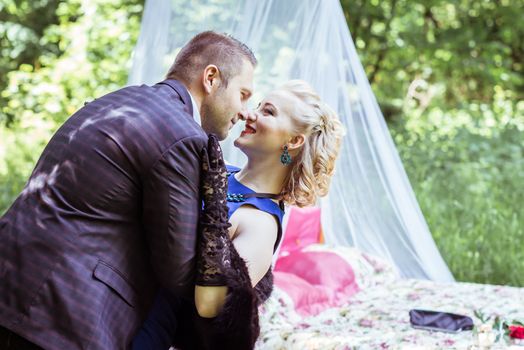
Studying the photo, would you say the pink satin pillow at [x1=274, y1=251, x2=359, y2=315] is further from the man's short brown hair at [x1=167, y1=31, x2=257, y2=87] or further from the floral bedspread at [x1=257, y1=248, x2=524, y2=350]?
the man's short brown hair at [x1=167, y1=31, x2=257, y2=87]

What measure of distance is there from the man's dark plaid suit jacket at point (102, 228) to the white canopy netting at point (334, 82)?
1791mm

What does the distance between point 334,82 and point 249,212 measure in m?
1.75

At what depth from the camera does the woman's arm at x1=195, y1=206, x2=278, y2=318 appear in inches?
57.7

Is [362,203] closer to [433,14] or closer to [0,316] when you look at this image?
[0,316]

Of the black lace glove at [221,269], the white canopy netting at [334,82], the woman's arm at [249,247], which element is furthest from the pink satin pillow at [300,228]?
the black lace glove at [221,269]

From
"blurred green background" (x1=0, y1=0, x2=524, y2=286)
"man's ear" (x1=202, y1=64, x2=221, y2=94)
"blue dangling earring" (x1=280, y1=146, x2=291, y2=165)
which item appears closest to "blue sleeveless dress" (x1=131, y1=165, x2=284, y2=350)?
"blue dangling earring" (x1=280, y1=146, x2=291, y2=165)

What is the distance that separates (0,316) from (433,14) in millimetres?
6405

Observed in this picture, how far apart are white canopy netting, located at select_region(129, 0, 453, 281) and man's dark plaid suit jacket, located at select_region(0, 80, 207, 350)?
5.88ft

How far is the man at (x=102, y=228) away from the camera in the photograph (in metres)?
1.39

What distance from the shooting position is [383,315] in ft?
9.53

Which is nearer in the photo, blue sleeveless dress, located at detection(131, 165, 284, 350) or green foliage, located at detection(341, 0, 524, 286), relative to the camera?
blue sleeveless dress, located at detection(131, 165, 284, 350)

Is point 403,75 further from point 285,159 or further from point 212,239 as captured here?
point 212,239

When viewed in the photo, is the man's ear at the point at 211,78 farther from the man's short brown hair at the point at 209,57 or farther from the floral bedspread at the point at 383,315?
the floral bedspread at the point at 383,315

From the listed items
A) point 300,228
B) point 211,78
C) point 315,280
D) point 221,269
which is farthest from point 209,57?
point 300,228
